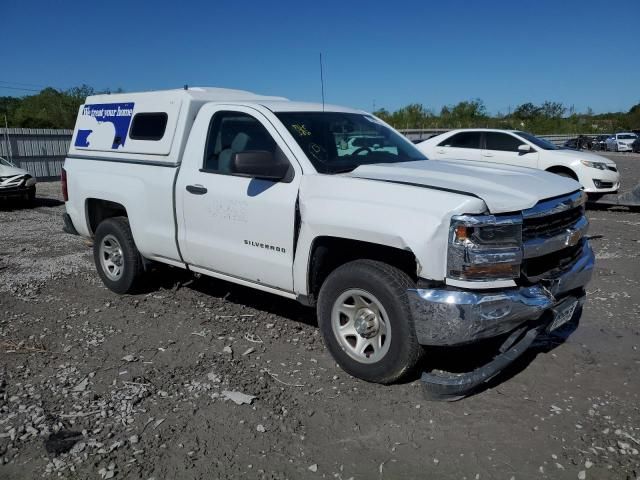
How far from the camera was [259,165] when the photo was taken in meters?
4.09

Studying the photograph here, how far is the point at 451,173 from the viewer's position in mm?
4105

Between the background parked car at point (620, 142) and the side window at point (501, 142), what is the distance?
27.6m

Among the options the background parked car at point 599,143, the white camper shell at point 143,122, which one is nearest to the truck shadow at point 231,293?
the white camper shell at point 143,122

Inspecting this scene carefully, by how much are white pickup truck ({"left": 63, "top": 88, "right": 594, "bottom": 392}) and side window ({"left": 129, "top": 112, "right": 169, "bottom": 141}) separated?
0.02 m

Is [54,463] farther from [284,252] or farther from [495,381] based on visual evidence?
[495,381]

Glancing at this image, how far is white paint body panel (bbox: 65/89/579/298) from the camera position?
347 cm

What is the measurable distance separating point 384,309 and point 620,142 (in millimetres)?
37626

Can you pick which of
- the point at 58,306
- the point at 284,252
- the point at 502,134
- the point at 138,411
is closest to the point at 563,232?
the point at 284,252

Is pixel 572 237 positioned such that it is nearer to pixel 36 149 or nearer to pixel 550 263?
pixel 550 263

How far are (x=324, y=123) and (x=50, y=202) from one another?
12368 millimetres

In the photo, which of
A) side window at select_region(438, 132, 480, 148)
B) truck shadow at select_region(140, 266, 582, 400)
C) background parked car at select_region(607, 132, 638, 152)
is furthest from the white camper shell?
background parked car at select_region(607, 132, 638, 152)

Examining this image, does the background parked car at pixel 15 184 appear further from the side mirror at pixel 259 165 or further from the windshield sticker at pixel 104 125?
the side mirror at pixel 259 165

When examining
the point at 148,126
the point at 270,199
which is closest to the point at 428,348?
the point at 270,199

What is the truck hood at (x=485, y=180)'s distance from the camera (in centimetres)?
350
